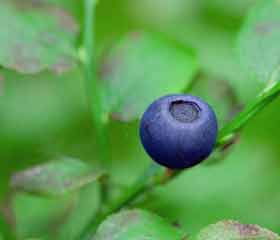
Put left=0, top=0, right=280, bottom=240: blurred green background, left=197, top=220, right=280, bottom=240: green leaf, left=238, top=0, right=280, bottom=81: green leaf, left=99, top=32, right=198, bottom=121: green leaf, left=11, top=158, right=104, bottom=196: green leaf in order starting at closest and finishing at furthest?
left=197, top=220, right=280, bottom=240: green leaf
left=11, top=158, right=104, bottom=196: green leaf
left=238, top=0, right=280, bottom=81: green leaf
left=99, top=32, right=198, bottom=121: green leaf
left=0, top=0, right=280, bottom=240: blurred green background

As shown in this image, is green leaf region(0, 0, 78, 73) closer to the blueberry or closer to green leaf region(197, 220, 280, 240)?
the blueberry

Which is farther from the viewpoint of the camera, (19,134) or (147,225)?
(19,134)

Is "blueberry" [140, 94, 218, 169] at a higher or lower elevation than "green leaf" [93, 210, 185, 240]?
higher

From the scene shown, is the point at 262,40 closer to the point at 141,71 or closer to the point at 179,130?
the point at 141,71

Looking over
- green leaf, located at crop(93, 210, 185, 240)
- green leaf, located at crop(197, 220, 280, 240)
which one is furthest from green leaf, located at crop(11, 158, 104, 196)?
green leaf, located at crop(197, 220, 280, 240)

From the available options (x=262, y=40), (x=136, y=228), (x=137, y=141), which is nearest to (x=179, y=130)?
(x=136, y=228)

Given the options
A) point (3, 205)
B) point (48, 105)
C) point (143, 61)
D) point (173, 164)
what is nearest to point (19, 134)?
point (48, 105)

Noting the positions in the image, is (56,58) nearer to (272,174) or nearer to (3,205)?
(3,205)
